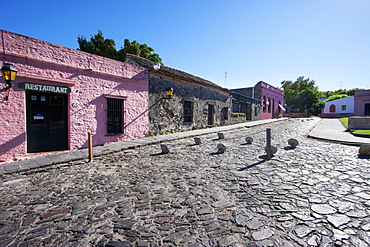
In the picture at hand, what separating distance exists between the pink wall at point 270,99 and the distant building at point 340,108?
31.0ft

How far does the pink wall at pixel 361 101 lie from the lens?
27.4 meters

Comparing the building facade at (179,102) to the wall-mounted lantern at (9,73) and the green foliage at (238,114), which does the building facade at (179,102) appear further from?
the wall-mounted lantern at (9,73)

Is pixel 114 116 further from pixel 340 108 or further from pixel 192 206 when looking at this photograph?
pixel 340 108

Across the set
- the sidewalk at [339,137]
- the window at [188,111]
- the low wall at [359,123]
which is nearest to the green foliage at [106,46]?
the window at [188,111]

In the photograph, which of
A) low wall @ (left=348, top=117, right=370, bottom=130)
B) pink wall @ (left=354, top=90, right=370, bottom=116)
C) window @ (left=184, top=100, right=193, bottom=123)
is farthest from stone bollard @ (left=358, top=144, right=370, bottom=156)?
pink wall @ (left=354, top=90, right=370, bottom=116)

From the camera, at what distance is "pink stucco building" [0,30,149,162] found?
592 cm

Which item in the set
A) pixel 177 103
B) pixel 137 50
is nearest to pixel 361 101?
pixel 177 103

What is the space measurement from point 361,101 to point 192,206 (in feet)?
122

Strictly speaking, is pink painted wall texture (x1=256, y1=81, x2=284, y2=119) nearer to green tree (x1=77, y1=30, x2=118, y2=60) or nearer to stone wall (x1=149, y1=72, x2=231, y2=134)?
stone wall (x1=149, y1=72, x2=231, y2=134)

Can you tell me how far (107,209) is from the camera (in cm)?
281

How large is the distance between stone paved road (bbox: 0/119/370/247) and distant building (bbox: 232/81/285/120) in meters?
21.3

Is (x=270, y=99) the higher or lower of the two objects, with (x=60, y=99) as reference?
higher

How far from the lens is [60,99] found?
23.4ft

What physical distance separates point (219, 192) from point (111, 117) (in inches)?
286
